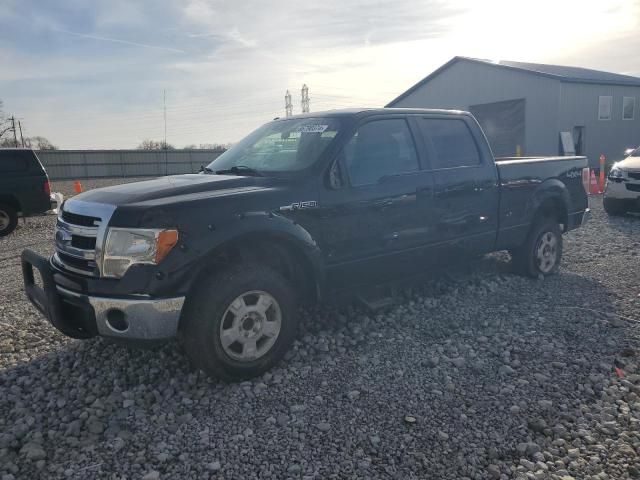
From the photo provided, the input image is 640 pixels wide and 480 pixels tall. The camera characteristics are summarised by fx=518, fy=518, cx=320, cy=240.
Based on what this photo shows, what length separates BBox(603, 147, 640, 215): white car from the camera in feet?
33.3

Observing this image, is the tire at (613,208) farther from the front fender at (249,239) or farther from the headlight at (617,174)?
the front fender at (249,239)

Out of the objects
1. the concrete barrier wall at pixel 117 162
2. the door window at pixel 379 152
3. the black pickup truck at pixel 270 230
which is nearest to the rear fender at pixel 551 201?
the black pickup truck at pixel 270 230

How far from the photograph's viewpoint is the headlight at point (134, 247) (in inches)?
128

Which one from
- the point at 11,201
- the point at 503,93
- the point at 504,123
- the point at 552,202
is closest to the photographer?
the point at 552,202

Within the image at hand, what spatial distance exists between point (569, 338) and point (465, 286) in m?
1.51

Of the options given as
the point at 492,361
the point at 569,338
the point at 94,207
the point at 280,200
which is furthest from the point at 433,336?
the point at 94,207

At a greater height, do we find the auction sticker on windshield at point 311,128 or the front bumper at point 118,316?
the auction sticker on windshield at point 311,128

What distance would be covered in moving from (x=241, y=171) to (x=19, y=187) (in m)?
8.74

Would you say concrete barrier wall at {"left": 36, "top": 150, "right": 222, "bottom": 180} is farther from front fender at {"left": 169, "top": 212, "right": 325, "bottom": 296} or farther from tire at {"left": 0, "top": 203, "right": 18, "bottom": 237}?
front fender at {"left": 169, "top": 212, "right": 325, "bottom": 296}

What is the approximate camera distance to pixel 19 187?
10977mm

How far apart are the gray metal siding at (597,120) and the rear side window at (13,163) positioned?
72.0ft

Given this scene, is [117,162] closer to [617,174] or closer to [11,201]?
[11,201]

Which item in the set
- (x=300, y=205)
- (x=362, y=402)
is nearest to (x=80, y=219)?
(x=300, y=205)

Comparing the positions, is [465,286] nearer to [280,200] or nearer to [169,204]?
[280,200]
